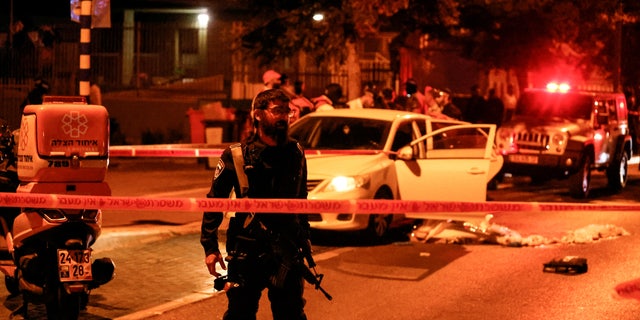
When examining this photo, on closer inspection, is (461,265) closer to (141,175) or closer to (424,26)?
(141,175)

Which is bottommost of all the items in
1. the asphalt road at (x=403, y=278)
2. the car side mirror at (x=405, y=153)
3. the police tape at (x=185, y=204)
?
the asphalt road at (x=403, y=278)

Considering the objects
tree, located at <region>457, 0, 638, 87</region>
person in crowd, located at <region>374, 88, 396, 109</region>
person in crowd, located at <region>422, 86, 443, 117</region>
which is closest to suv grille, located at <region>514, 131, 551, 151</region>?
person in crowd, located at <region>422, 86, 443, 117</region>

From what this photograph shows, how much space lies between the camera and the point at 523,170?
1889 cm

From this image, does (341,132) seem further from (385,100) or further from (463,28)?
(463,28)

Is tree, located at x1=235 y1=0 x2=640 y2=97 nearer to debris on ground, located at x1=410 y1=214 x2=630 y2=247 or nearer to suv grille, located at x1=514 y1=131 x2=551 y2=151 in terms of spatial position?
suv grille, located at x1=514 y1=131 x2=551 y2=151

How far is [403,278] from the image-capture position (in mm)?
10289

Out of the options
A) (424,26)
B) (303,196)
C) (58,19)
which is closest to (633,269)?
(303,196)

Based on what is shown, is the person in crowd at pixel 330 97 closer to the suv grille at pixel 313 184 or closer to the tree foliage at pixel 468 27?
the tree foliage at pixel 468 27

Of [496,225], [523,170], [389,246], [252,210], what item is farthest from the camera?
[523,170]

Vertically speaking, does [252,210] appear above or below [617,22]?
below

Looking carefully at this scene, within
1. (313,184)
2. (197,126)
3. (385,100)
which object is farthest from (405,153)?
(197,126)

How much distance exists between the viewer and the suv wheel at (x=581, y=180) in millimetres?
18469

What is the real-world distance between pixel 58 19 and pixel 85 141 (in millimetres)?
30185

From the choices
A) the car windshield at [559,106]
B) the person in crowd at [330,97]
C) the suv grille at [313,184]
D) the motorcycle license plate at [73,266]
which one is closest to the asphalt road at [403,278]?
the suv grille at [313,184]
